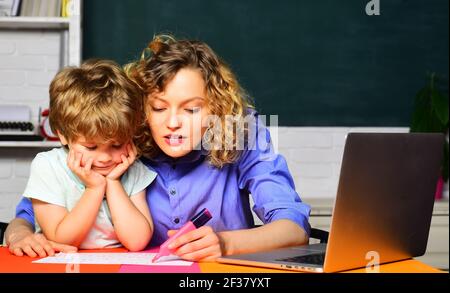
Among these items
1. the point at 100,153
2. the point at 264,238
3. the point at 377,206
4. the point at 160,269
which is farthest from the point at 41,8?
the point at 377,206

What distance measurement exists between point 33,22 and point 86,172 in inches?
67.3

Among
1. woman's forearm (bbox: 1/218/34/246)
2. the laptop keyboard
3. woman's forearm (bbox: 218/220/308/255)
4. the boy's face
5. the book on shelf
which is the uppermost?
the book on shelf

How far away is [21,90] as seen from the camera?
304 centimetres

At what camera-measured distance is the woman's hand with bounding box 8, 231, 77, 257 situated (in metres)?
1.25

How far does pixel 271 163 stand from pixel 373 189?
0.57m

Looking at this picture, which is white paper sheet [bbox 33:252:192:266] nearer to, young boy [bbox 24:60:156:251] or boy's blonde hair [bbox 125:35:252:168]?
young boy [bbox 24:60:156:251]

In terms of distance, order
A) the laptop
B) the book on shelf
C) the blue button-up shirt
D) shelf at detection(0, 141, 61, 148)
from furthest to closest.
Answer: the book on shelf, shelf at detection(0, 141, 61, 148), the blue button-up shirt, the laptop

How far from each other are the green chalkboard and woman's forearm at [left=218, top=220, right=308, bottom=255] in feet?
6.11

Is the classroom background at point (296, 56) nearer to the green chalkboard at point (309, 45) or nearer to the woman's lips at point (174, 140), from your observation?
the green chalkboard at point (309, 45)

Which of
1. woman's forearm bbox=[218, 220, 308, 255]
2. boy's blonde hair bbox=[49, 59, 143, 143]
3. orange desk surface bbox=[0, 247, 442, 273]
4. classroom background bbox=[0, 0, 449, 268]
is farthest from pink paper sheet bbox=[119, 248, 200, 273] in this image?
classroom background bbox=[0, 0, 449, 268]

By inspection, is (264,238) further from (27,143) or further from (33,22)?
(33,22)

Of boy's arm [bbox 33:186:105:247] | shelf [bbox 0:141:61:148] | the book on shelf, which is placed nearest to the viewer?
boy's arm [bbox 33:186:105:247]
